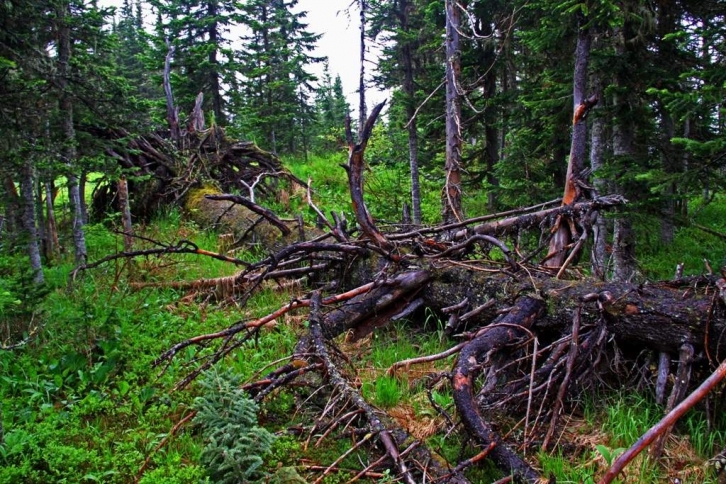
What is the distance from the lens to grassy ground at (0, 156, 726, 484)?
2688 mm

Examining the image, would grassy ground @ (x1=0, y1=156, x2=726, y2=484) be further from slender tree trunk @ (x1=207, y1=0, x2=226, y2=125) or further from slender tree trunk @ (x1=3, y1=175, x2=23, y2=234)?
slender tree trunk @ (x1=207, y1=0, x2=226, y2=125)

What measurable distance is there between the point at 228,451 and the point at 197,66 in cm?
1890

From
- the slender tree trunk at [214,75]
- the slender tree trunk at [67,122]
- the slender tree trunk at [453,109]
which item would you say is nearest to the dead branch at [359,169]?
the slender tree trunk at [67,122]

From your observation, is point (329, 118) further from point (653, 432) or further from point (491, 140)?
point (653, 432)

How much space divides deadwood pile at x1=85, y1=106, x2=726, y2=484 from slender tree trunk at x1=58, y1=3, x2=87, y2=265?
92.5 inches

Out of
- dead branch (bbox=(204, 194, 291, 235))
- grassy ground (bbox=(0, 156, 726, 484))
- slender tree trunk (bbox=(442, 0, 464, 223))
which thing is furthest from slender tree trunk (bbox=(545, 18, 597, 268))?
dead branch (bbox=(204, 194, 291, 235))

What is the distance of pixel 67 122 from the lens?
580 cm

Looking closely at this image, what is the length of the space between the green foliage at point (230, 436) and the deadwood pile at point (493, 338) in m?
0.42

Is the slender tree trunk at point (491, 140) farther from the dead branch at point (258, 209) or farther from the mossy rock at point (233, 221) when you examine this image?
the dead branch at point (258, 209)

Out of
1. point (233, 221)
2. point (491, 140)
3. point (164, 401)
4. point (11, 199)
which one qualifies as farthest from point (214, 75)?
point (164, 401)

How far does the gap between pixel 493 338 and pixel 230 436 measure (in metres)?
2.04

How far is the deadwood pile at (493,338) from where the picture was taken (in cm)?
277

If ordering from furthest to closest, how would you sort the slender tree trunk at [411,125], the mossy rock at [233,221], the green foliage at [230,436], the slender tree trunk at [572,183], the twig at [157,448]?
the slender tree trunk at [411,125] → the mossy rock at [233,221] → the slender tree trunk at [572,183] → the twig at [157,448] → the green foliage at [230,436]

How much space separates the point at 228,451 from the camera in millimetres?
2373
